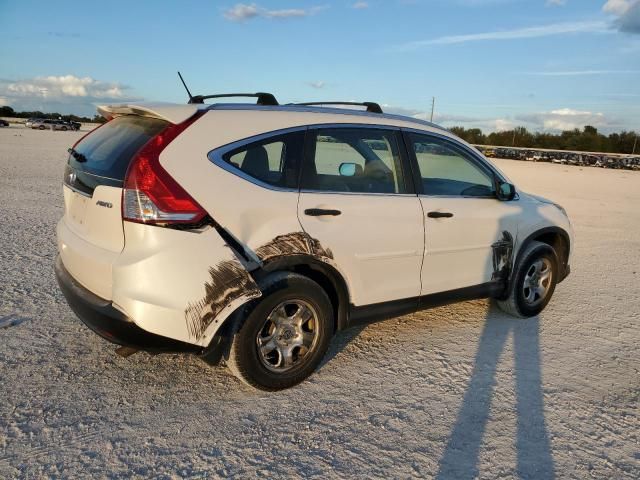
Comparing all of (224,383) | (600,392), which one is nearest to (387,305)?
(224,383)

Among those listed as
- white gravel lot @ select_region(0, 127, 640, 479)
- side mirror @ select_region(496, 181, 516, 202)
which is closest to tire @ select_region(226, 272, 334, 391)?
white gravel lot @ select_region(0, 127, 640, 479)

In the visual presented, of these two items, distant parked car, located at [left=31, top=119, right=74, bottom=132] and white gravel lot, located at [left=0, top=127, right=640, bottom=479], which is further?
distant parked car, located at [left=31, top=119, right=74, bottom=132]

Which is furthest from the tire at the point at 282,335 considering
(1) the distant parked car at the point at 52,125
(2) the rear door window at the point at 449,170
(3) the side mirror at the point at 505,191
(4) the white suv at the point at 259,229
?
(1) the distant parked car at the point at 52,125

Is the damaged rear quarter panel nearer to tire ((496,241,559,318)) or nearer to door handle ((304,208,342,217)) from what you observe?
door handle ((304,208,342,217))

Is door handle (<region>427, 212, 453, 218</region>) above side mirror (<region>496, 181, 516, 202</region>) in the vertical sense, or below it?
below

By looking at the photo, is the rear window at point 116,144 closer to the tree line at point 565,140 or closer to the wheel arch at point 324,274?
the wheel arch at point 324,274

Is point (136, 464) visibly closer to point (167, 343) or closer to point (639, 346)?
point (167, 343)

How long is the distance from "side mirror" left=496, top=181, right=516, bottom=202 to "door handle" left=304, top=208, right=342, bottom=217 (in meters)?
1.82

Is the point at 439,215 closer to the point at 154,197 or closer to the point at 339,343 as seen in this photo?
the point at 339,343

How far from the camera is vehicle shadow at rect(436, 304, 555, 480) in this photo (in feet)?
9.06

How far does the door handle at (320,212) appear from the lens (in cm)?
337

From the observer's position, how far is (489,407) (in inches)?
132

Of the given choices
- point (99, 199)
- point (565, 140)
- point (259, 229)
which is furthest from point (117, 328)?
point (565, 140)

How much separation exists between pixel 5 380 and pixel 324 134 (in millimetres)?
2666
